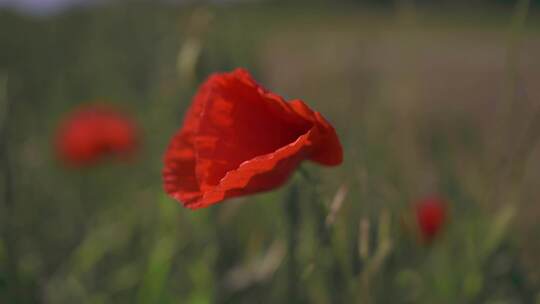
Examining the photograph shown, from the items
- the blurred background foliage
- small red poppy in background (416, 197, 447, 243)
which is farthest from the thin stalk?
small red poppy in background (416, 197, 447, 243)

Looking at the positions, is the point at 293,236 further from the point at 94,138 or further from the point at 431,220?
the point at 94,138

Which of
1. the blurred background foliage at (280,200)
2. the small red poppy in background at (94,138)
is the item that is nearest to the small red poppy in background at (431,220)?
the blurred background foliage at (280,200)

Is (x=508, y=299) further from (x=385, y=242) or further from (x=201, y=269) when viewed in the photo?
(x=201, y=269)

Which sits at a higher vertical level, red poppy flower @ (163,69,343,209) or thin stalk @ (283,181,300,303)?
red poppy flower @ (163,69,343,209)

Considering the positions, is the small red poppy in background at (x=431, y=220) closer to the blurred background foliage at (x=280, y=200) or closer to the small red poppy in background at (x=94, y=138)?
the blurred background foliage at (x=280, y=200)

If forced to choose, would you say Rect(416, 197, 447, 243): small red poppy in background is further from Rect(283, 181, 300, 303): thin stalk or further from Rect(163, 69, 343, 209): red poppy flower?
Rect(163, 69, 343, 209): red poppy flower

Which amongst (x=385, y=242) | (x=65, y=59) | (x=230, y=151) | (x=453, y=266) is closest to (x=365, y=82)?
(x=453, y=266)

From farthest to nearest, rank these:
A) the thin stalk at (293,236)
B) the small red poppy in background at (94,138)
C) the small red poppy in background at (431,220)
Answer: the small red poppy in background at (94,138)
the small red poppy in background at (431,220)
the thin stalk at (293,236)

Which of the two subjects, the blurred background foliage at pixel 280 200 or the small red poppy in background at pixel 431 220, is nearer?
the blurred background foliage at pixel 280 200
